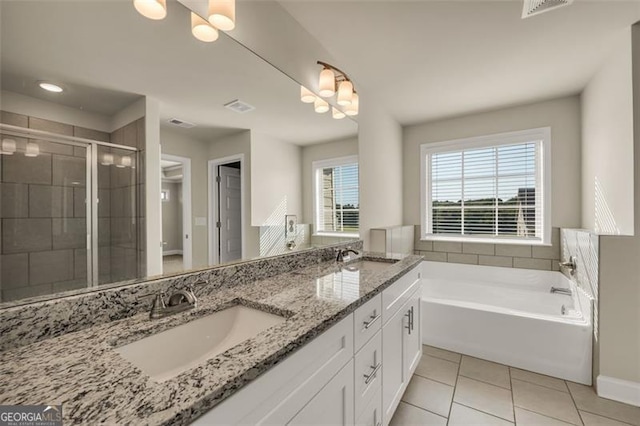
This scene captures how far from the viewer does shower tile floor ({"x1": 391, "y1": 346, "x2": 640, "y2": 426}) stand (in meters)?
1.61

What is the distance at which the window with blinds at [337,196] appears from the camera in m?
2.12

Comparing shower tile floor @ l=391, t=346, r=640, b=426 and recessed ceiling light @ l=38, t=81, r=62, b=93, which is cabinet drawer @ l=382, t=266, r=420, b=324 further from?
recessed ceiling light @ l=38, t=81, r=62, b=93

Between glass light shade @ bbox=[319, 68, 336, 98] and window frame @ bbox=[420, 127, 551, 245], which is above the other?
glass light shade @ bbox=[319, 68, 336, 98]

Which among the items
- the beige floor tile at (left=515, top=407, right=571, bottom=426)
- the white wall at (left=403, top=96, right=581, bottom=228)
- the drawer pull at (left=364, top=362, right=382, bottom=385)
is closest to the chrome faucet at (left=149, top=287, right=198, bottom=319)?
the drawer pull at (left=364, top=362, right=382, bottom=385)

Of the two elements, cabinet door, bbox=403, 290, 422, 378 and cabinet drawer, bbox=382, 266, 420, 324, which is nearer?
cabinet drawer, bbox=382, 266, 420, 324

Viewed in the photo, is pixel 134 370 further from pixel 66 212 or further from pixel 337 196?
pixel 337 196

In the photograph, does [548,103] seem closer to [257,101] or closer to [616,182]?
[616,182]

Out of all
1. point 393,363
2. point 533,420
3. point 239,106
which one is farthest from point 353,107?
point 533,420

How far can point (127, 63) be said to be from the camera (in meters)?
0.96

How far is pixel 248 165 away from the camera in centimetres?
153

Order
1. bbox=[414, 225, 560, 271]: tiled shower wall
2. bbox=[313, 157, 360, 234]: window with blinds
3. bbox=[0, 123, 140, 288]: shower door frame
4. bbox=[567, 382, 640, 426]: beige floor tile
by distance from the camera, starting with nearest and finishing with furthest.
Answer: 1. bbox=[0, 123, 140, 288]: shower door frame
2. bbox=[567, 382, 640, 426]: beige floor tile
3. bbox=[313, 157, 360, 234]: window with blinds
4. bbox=[414, 225, 560, 271]: tiled shower wall

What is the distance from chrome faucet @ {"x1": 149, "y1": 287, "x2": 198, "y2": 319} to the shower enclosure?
0.15m

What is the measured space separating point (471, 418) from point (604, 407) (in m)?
0.90

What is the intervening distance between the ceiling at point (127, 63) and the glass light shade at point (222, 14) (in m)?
0.06
